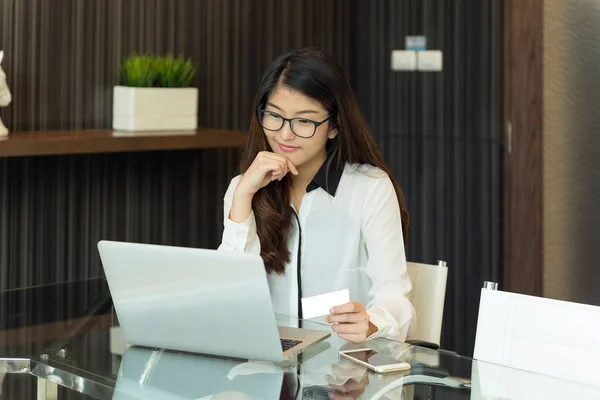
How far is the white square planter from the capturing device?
292cm

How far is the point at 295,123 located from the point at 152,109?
921mm

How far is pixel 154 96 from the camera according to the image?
2949 mm

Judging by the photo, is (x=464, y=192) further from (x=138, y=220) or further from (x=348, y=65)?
(x=138, y=220)

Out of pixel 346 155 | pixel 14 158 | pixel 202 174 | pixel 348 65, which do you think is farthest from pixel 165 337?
pixel 348 65

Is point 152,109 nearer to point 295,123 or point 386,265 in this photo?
point 295,123

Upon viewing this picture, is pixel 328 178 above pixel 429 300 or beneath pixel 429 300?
above

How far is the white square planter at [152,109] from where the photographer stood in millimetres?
2922

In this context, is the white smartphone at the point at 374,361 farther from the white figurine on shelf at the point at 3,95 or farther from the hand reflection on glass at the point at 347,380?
the white figurine on shelf at the point at 3,95

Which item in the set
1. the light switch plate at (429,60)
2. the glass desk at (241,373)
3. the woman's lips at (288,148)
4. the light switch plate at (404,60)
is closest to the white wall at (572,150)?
the light switch plate at (429,60)

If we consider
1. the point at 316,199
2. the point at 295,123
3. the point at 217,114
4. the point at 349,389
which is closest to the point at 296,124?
the point at 295,123

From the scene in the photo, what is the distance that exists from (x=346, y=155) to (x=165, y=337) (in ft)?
2.51

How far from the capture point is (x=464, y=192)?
3.46 metres

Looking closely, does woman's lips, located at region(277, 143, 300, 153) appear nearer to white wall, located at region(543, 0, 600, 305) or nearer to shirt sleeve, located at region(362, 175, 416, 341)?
shirt sleeve, located at region(362, 175, 416, 341)

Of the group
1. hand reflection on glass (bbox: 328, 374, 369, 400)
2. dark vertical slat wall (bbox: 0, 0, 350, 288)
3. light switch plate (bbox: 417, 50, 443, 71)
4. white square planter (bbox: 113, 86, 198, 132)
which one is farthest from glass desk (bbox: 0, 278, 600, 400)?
light switch plate (bbox: 417, 50, 443, 71)
